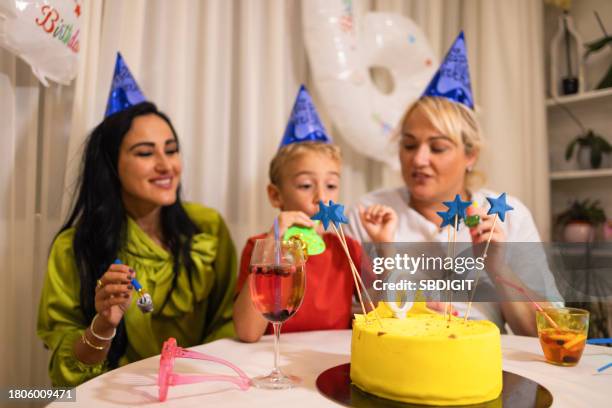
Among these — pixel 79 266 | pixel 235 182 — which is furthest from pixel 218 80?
pixel 79 266

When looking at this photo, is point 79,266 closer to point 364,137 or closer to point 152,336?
point 152,336

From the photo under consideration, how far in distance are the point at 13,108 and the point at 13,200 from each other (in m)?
0.25

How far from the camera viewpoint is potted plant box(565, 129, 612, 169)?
2.43 meters

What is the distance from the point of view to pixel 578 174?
8.09 ft

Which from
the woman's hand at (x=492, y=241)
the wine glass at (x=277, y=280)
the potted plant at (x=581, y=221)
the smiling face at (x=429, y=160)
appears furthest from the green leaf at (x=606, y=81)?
the wine glass at (x=277, y=280)

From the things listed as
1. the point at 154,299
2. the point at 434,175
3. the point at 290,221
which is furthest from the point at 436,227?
the point at 154,299

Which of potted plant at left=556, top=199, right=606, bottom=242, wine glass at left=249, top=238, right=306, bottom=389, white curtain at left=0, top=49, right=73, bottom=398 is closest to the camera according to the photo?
wine glass at left=249, top=238, right=306, bottom=389

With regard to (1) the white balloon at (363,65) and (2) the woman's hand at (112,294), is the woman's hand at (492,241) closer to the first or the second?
(2) the woman's hand at (112,294)

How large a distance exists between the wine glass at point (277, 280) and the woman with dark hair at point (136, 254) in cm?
63

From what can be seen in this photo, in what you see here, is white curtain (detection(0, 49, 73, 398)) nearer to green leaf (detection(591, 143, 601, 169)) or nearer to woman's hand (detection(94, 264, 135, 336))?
woman's hand (detection(94, 264, 135, 336))

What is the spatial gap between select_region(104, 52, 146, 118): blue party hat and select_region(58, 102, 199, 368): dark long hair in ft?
0.13

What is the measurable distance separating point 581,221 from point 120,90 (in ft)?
6.70

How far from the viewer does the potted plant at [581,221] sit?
7.53ft

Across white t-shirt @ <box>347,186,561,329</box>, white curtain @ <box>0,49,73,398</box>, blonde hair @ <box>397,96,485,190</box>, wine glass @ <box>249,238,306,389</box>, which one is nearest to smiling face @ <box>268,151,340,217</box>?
white t-shirt @ <box>347,186,561,329</box>
